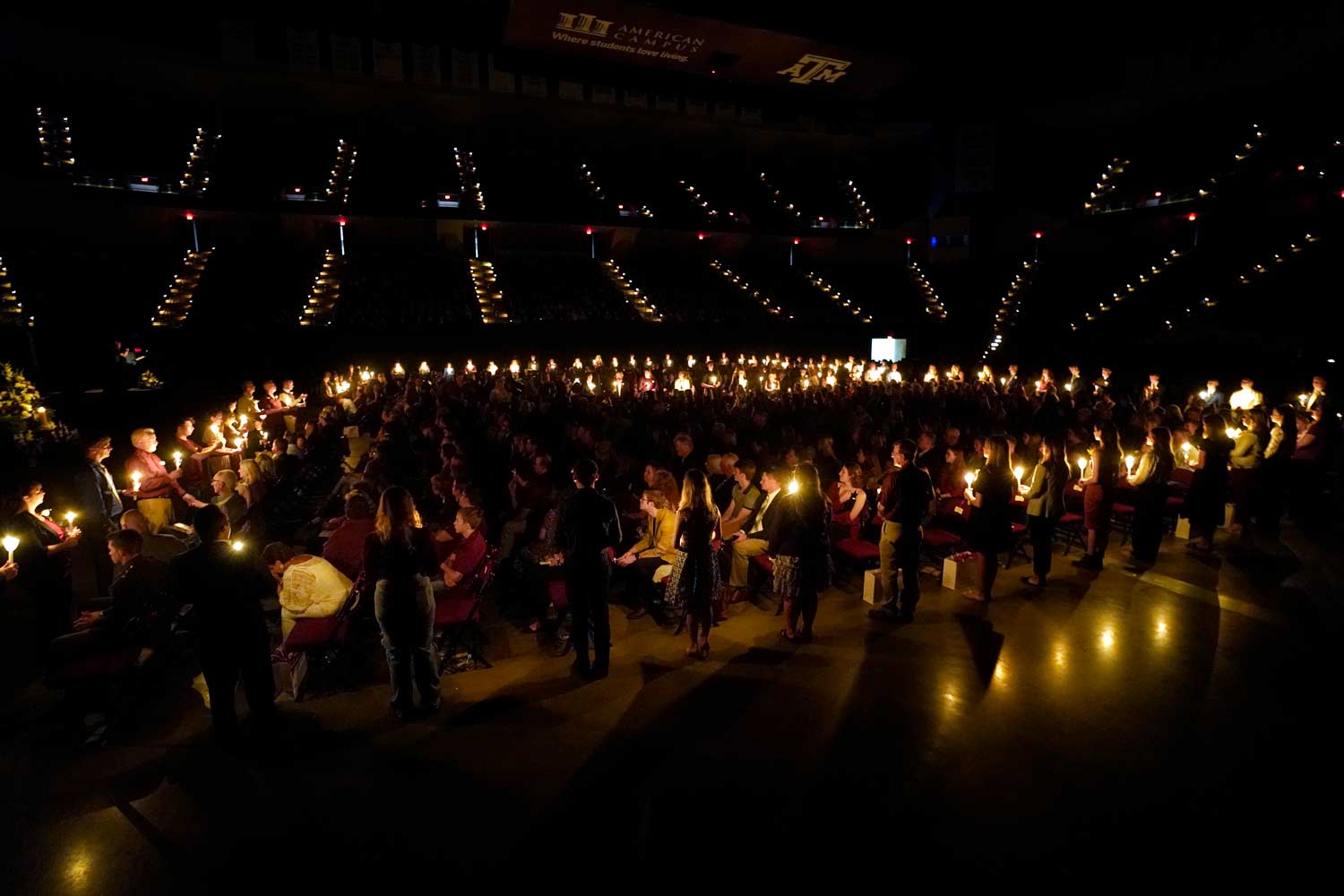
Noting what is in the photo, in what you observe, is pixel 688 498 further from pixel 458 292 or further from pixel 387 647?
pixel 458 292

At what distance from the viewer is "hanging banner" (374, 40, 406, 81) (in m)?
26.2

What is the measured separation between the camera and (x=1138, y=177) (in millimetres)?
26312

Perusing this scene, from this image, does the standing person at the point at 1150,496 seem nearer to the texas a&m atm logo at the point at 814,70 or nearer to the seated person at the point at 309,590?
the seated person at the point at 309,590

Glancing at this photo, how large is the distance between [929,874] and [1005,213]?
105 ft

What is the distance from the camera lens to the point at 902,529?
5.62 metres

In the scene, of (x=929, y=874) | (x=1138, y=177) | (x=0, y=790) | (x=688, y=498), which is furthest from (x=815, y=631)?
(x=1138, y=177)

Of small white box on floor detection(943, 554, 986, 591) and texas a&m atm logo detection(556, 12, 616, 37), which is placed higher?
texas a&m atm logo detection(556, 12, 616, 37)

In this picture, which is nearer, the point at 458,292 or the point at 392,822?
the point at 392,822

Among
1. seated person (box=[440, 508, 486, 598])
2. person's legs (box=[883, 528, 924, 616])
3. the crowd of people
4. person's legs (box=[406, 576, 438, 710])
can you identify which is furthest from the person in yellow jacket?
person's legs (box=[883, 528, 924, 616])

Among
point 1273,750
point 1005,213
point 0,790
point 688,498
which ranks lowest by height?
point 0,790

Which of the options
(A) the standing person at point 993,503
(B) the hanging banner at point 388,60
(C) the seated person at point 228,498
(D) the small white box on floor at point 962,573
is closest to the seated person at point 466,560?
(C) the seated person at point 228,498

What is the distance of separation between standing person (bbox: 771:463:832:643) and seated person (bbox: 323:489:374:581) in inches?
124

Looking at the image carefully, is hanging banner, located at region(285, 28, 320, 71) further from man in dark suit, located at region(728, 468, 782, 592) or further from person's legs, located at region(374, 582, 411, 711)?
person's legs, located at region(374, 582, 411, 711)

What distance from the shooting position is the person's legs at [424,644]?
423 centimetres
